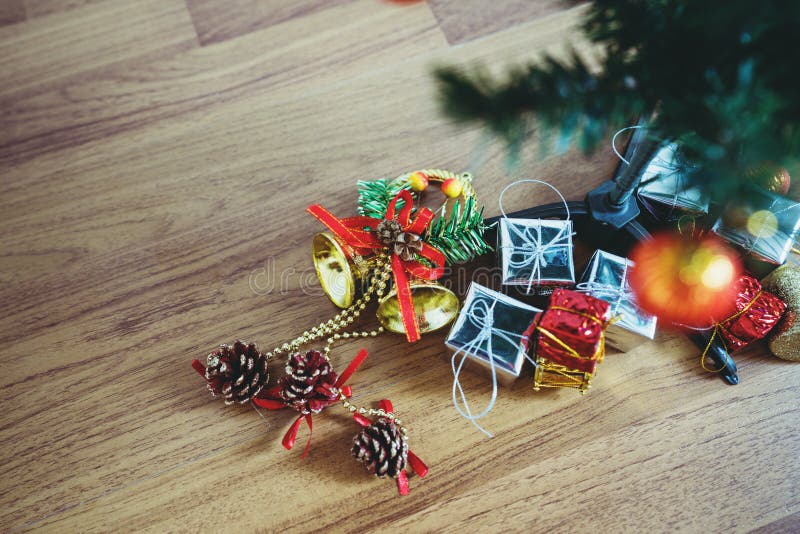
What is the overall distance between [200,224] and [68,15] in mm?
519

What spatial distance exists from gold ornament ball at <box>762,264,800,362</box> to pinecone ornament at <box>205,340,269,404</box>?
66cm

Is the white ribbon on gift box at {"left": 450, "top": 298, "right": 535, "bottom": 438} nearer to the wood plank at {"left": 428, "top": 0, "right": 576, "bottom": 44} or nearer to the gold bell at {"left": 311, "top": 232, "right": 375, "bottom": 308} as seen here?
the gold bell at {"left": 311, "top": 232, "right": 375, "bottom": 308}

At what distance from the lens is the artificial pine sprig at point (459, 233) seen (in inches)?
25.7

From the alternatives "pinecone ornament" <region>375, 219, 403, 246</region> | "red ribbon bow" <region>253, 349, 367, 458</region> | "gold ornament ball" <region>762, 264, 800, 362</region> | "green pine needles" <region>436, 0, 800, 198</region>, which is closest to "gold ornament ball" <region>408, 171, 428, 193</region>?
"pinecone ornament" <region>375, 219, 403, 246</region>

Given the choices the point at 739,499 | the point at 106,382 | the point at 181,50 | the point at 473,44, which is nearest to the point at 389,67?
the point at 473,44

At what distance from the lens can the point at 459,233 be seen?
0.66 meters

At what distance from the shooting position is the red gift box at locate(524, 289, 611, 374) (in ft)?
1.89

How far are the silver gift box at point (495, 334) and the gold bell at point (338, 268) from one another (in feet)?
0.47

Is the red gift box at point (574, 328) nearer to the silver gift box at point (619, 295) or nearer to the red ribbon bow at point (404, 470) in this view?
the silver gift box at point (619, 295)

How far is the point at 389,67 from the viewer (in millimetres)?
876

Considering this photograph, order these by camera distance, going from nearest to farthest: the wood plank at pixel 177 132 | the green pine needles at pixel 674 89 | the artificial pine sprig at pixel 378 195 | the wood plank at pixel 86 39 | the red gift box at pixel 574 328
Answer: the green pine needles at pixel 674 89
the red gift box at pixel 574 328
the artificial pine sprig at pixel 378 195
the wood plank at pixel 177 132
the wood plank at pixel 86 39

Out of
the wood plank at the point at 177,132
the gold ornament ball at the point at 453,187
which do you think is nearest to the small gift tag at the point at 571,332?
the gold ornament ball at the point at 453,187

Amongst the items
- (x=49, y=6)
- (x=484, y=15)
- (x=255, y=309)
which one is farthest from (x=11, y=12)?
(x=484, y=15)

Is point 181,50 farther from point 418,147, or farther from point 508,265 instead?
point 508,265
